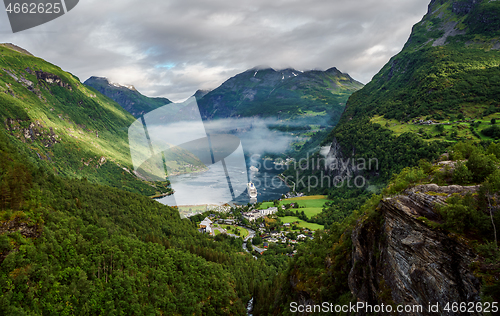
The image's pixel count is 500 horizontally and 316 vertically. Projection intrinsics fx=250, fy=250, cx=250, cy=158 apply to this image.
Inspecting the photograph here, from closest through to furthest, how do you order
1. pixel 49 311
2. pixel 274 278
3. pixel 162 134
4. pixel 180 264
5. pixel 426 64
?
1. pixel 162 134
2. pixel 49 311
3. pixel 180 264
4. pixel 274 278
5. pixel 426 64

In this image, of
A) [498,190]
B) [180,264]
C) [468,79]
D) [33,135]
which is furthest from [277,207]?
[33,135]

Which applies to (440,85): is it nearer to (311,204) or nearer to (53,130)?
(311,204)

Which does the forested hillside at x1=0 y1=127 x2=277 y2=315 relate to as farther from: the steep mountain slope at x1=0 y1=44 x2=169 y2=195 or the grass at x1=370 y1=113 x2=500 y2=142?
the steep mountain slope at x1=0 y1=44 x2=169 y2=195

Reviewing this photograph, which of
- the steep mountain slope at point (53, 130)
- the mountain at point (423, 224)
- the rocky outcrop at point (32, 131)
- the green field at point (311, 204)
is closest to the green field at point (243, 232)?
the green field at point (311, 204)

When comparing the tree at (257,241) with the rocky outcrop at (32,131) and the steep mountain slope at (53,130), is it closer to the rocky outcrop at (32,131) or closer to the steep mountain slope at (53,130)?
the steep mountain slope at (53,130)

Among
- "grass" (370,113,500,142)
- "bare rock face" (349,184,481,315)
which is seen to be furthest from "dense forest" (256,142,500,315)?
"grass" (370,113,500,142)

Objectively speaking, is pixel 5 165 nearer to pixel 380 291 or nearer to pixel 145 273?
pixel 145 273
